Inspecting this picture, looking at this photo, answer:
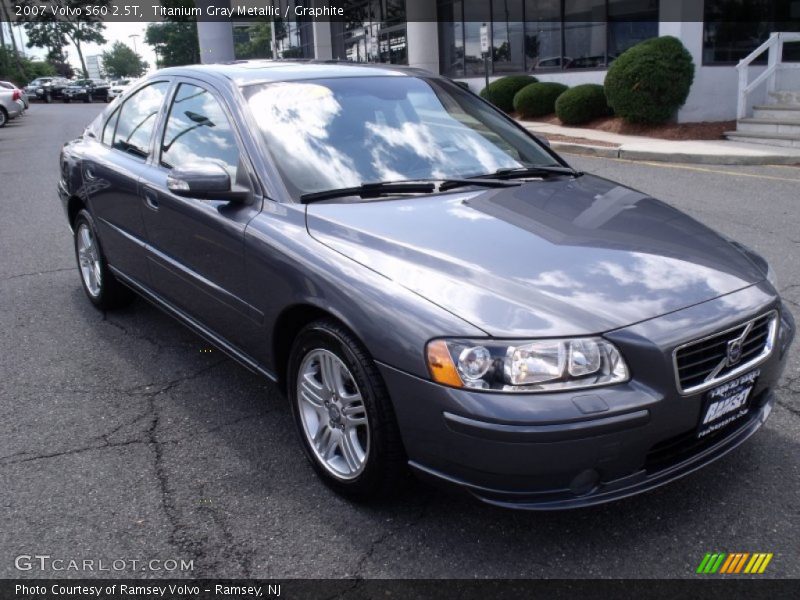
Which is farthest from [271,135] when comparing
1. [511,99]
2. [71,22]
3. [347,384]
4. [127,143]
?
[71,22]

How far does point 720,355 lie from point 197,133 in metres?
2.73

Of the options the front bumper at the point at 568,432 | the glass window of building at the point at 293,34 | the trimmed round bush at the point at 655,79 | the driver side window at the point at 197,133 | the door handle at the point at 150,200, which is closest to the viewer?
the front bumper at the point at 568,432

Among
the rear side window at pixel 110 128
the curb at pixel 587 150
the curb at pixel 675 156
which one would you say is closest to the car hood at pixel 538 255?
the rear side window at pixel 110 128

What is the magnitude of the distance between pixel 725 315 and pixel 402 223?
123cm

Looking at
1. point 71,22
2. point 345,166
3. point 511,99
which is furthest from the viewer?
point 71,22

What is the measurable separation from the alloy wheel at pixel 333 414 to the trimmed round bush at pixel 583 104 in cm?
1453

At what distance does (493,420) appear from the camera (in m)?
2.32

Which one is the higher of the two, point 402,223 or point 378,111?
point 378,111

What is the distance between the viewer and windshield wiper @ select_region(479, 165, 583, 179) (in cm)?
369

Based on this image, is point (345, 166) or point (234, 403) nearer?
point (345, 166)

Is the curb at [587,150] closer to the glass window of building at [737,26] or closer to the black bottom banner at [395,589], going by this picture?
the glass window of building at [737,26]

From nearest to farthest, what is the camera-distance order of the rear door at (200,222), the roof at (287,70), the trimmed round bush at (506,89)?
the rear door at (200,222) < the roof at (287,70) < the trimmed round bush at (506,89)

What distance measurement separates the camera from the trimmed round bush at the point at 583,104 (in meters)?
16.2

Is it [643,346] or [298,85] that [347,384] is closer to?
[643,346]
